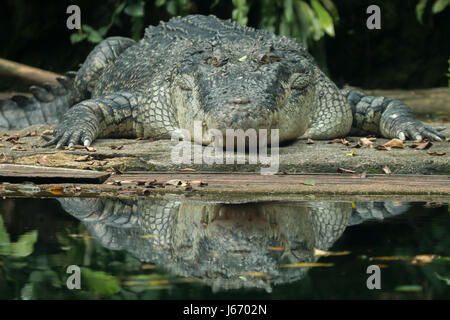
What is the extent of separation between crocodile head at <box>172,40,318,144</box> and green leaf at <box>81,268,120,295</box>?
2923mm

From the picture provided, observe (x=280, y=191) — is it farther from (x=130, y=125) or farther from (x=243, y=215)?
(x=130, y=125)

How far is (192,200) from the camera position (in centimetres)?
381

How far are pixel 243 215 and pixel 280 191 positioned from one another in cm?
71

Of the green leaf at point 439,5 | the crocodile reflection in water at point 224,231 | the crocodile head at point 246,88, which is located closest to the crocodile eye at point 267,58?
the crocodile head at point 246,88

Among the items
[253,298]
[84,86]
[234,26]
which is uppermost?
[234,26]

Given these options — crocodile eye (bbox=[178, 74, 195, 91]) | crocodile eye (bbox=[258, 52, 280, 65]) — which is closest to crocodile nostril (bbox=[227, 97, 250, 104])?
crocodile eye (bbox=[258, 52, 280, 65])

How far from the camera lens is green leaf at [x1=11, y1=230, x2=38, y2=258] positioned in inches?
103

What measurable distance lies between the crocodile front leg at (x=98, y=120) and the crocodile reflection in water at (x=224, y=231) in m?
2.31

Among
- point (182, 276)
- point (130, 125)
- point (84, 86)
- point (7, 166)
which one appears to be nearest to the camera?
point (182, 276)

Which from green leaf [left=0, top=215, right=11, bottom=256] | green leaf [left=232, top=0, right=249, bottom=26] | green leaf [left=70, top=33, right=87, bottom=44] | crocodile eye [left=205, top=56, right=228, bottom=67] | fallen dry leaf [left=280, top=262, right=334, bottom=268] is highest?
green leaf [left=232, top=0, right=249, bottom=26]

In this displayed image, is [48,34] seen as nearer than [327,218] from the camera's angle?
No

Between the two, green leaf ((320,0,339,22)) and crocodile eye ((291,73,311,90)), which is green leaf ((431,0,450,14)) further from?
crocodile eye ((291,73,311,90))
